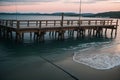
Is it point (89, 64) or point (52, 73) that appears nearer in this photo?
point (52, 73)

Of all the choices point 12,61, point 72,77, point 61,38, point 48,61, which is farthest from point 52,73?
point 61,38

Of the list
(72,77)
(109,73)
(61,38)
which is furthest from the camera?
(61,38)

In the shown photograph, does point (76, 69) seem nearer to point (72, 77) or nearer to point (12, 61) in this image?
point (72, 77)

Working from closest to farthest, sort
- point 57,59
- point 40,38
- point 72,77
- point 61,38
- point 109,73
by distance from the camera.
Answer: point 72,77 < point 109,73 < point 57,59 < point 40,38 < point 61,38

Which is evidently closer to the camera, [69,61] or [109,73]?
[109,73]

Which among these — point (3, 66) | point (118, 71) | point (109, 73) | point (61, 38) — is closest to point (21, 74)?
point (3, 66)

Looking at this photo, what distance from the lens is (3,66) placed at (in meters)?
12.6

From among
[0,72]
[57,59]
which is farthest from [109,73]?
[0,72]

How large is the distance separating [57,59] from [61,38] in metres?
10.6

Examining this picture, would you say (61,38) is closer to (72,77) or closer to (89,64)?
(89,64)

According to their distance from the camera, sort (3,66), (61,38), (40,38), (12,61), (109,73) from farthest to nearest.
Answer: (61,38)
(40,38)
(12,61)
(3,66)
(109,73)

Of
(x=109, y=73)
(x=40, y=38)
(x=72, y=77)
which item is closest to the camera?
(x=72, y=77)

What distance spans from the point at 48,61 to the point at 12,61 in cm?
279

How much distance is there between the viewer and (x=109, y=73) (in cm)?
1159
